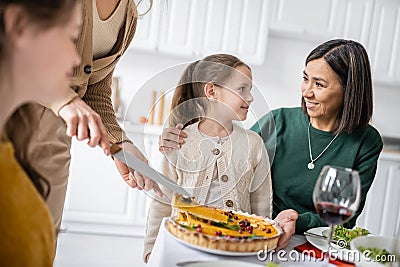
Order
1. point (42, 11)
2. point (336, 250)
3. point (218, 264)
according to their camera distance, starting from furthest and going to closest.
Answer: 1. point (336, 250)
2. point (218, 264)
3. point (42, 11)

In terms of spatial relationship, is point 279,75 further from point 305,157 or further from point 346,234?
point 346,234

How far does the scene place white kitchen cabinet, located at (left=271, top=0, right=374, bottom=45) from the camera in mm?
3689

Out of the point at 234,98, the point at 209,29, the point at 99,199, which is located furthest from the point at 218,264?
the point at 209,29

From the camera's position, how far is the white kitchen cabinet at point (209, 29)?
3471 millimetres

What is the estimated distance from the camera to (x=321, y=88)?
1883 millimetres

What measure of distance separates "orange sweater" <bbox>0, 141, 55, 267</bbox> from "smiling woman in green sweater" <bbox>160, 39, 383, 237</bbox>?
1.07 metres

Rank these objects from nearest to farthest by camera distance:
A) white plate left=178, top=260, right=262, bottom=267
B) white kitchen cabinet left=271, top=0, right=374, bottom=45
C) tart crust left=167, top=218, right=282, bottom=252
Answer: white plate left=178, top=260, right=262, bottom=267 → tart crust left=167, top=218, right=282, bottom=252 → white kitchen cabinet left=271, top=0, right=374, bottom=45

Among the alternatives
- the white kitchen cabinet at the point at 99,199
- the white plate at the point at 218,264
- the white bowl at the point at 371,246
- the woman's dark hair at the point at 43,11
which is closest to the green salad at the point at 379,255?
the white bowl at the point at 371,246

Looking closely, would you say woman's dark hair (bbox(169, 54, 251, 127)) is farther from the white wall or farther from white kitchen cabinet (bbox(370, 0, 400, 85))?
white kitchen cabinet (bbox(370, 0, 400, 85))

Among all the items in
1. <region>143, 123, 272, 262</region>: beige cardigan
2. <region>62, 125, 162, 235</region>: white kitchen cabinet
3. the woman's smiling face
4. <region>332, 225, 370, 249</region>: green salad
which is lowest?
<region>62, 125, 162, 235</region>: white kitchen cabinet

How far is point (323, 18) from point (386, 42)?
0.48m

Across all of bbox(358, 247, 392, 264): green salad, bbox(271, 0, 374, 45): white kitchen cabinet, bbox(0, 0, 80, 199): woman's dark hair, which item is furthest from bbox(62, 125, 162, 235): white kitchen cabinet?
bbox(0, 0, 80, 199): woman's dark hair

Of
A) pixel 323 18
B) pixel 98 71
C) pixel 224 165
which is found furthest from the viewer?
pixel 323 18

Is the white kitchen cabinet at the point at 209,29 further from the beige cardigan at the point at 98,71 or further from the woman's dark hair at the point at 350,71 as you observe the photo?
the beige cardigan at the point at 98,71
